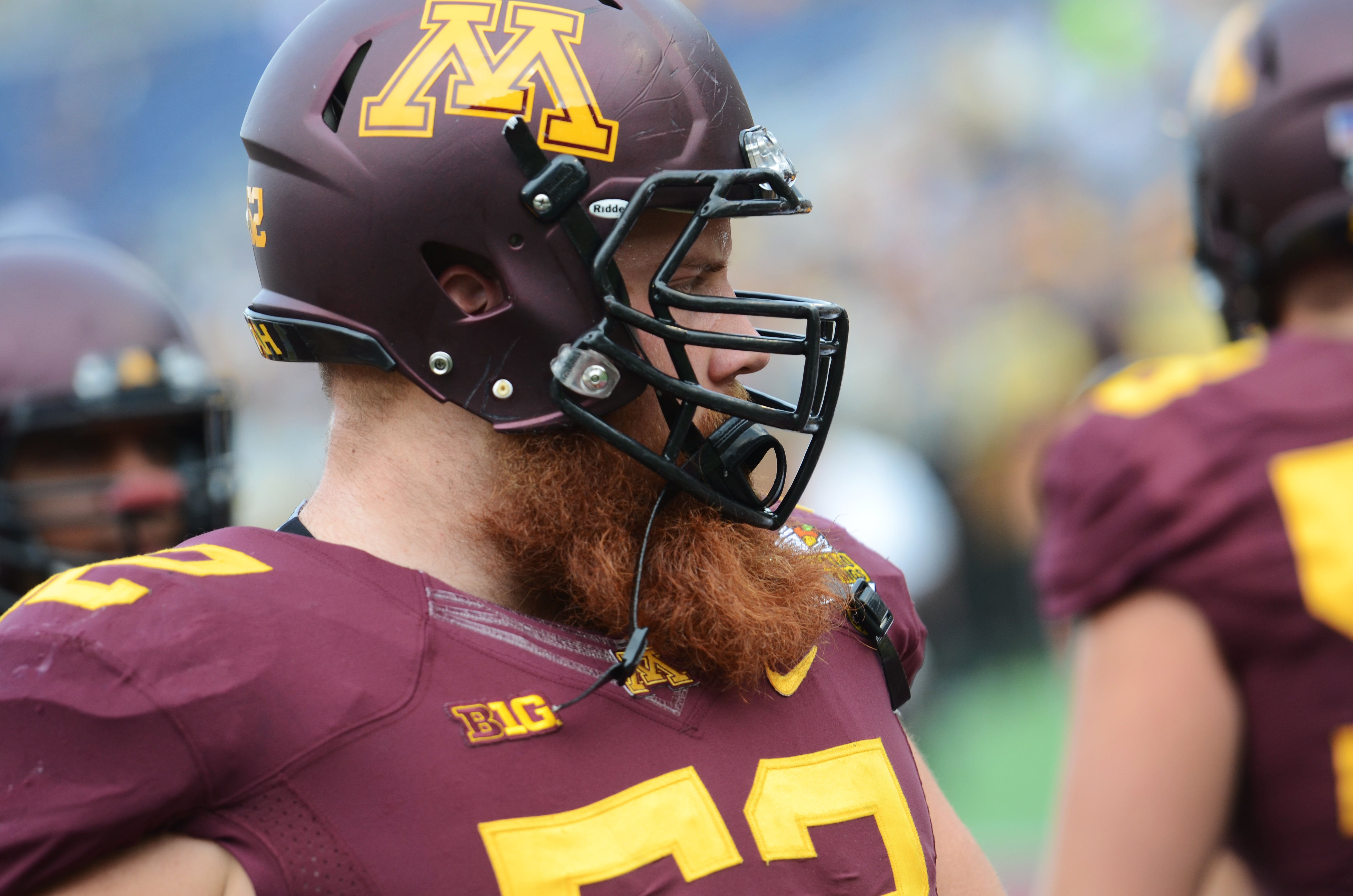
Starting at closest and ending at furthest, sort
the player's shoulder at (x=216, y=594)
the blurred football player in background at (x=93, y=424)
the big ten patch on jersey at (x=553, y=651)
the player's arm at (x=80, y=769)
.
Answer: the player's arm at (x=80, y=769) → the player's shoulder at (x=216, y=594) → the big ten patch on jersey at (x=553, y=651) → the blurred football player in background at (x=93, y=424)

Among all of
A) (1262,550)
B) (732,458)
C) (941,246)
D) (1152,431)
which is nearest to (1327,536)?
(1262,550)

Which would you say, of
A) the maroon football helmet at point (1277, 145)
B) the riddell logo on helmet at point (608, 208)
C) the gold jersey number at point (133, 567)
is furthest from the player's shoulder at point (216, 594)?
the maroon football helmet at point (1277, 145)

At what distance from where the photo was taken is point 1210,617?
1139mm

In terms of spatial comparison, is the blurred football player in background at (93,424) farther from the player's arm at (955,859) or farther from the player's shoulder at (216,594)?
the player's arm at (955,859)

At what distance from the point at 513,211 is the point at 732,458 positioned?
0.39 meters

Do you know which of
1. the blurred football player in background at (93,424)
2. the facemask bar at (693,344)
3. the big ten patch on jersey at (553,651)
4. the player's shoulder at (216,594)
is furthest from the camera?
the blurred football player in background at (93,424)

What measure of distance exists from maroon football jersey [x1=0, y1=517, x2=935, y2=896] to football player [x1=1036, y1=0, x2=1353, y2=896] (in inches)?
12.5

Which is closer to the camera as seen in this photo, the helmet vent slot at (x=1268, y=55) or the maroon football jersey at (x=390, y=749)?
the maroon football jersey at (x=390, y=749)

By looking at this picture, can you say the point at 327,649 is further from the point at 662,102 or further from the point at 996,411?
the point at 996,411

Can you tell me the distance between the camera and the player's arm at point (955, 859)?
5.44ft

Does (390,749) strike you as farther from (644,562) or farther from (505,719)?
(644,562)

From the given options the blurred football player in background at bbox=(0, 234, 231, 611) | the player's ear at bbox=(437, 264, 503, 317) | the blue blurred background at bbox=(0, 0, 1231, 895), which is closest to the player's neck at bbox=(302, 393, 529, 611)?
the player's ear at bbox=(437, 264, 503, 317)

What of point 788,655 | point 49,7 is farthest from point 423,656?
point 49,7

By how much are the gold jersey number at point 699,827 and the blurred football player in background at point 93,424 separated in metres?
1.91
